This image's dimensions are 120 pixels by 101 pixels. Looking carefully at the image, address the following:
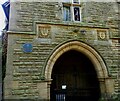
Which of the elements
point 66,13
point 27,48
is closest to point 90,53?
point 66,13

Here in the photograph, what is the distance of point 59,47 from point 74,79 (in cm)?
200

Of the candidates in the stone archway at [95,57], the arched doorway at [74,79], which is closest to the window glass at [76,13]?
the stone archway at [95,57]

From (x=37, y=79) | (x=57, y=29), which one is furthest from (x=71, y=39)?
(x=37, y=79)

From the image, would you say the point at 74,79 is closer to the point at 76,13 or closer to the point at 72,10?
the point at 76,13

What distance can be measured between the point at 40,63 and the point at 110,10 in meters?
3.79

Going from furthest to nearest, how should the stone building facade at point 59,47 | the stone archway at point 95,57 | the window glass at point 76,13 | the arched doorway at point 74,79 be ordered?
the arched doorway at point 74,79
the window glass at point 76,13
the stone archway at point 95,57
the stone building facade at point 59,47

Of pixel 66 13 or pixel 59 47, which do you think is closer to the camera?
pixel 59 47

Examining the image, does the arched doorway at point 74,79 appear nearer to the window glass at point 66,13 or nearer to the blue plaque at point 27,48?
the window glass at point 66,13

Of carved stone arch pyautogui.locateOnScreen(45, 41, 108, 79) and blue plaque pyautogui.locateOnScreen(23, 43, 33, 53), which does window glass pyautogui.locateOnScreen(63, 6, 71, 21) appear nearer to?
carved stone arch pyautogui.locateOnScreen(45, 41, 108, 79)

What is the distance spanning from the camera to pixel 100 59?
9781 mm

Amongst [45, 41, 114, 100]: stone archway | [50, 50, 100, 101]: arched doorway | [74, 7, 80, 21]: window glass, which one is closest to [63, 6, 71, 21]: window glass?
[74, 7, 80, 21]: window glass

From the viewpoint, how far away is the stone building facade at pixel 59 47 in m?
8.82

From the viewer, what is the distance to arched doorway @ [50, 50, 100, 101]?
34.4 feet

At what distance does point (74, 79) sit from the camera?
10781 millimetres
